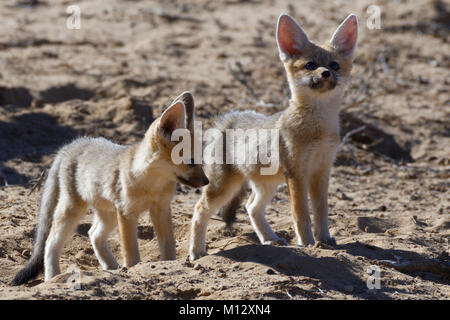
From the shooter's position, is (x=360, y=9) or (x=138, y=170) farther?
(x=360, y=9)

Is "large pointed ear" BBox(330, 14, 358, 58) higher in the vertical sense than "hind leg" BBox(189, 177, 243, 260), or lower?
higher

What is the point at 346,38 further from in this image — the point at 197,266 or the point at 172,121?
the point at 197,266

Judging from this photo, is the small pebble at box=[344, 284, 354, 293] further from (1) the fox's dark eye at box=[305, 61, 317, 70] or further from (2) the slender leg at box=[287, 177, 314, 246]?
(1) the fox's dark eye at box=[305, 61, 317, 70]

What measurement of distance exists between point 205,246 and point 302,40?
82.0 inches

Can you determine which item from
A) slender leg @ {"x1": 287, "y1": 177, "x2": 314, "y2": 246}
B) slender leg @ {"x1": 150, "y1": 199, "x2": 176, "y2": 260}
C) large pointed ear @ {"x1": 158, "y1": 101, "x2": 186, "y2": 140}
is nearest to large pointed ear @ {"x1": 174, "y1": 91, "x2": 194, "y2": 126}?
large pointed ear @ {"x1": 158, "y1": 101, "x2": 186, "y2": 140}

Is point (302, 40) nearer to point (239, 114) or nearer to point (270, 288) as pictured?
point (239, 114)

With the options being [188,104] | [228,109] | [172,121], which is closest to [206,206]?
[188,104]

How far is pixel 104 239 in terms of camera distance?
642cm

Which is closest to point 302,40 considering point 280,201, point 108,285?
point 280,201

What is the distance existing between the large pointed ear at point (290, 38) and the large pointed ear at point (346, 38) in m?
0.28

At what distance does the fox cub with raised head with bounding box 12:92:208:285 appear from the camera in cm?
563

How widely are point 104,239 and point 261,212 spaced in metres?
1.52

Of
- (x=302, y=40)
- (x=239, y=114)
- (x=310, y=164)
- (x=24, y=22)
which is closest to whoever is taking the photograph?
(x=310, y=164)

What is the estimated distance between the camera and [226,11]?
45.2 feet
